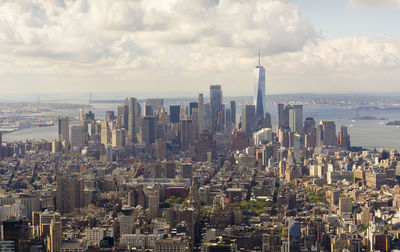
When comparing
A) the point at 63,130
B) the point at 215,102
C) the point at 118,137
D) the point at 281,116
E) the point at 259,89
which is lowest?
the point at 118,137

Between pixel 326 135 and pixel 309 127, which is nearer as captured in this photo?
pixel 326 135

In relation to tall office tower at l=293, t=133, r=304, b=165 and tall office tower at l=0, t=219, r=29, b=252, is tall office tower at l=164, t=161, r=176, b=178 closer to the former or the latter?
tall office tower at l=293, t=133, r=304, b=165

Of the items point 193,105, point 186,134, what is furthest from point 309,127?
point 193,105

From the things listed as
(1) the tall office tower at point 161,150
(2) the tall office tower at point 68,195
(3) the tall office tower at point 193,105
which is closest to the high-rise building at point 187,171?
(2) the tall office tower at point 68,195

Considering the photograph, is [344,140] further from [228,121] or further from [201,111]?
[201,111]

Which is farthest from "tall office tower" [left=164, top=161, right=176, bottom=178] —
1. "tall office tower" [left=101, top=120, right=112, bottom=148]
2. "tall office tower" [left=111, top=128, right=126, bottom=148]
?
"tall office tower" [left=101, top=120, right=112, bottom=148]

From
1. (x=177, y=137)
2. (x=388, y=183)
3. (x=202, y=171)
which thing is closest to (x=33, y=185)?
(x=202, y=171)

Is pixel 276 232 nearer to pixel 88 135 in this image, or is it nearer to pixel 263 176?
pixel 263 176

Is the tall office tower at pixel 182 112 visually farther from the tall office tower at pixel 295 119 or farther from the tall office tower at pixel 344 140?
the tall office tower at pixel 344 140
